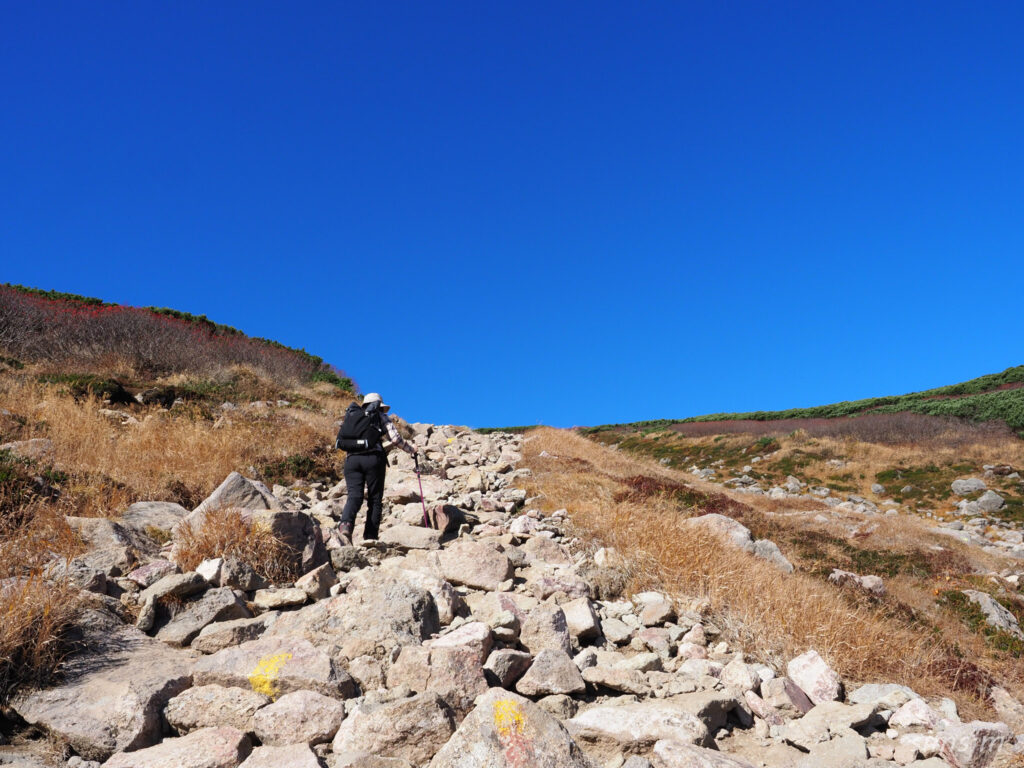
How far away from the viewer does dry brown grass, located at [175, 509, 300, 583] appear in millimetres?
6098

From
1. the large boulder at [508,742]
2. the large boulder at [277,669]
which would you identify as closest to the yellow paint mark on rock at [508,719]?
the large boulder at [508,742]

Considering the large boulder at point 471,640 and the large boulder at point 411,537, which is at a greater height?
the large boulder at point 411,537

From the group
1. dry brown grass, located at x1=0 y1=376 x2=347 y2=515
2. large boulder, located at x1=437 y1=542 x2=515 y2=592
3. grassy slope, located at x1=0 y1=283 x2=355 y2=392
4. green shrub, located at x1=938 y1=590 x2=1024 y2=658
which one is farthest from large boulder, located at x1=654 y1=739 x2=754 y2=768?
grassy slope, located at x1=0 y1=283 x2=355 y2=392

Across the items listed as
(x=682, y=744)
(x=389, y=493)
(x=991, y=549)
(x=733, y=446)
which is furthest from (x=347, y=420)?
(x=733, y=446)

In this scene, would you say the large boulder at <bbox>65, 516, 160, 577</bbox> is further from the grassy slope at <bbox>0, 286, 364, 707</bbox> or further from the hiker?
the hiker

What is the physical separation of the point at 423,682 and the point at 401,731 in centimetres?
58

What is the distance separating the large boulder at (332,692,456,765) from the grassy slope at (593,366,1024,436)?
113 feet

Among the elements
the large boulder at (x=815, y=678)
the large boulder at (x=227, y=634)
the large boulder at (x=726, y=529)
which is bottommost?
the large boulder at (x=815, y=678)

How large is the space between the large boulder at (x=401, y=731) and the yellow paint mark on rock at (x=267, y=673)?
25.6 inches

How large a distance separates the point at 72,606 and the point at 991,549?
18.7m

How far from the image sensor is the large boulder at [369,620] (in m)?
4.58

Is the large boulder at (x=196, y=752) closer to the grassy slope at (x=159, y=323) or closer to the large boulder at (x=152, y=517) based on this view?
the large boulder at (x=152, y=517)

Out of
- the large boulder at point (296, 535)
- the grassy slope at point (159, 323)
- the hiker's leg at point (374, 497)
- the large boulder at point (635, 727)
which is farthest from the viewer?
the grassy slope at point (159, 323)

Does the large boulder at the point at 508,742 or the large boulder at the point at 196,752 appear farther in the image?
A: the large boulder at the point at 196,752
